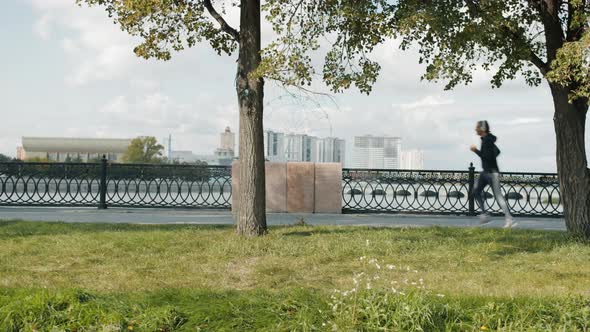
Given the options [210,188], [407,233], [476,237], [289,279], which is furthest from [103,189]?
[289,279]

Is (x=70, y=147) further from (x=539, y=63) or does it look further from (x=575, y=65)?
(x=575, y=65)

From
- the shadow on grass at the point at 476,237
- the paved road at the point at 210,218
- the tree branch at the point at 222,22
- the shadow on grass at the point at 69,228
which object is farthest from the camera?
the paved road at the point at 210,218

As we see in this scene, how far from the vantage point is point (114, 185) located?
16.7 meters

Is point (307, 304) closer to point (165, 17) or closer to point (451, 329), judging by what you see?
point (451, 329)

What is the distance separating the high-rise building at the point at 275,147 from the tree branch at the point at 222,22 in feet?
13.8

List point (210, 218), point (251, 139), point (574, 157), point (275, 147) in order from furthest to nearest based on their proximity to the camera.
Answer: point (275, 147) → point (210, 218) → point (574, 157) → point (251, 139)

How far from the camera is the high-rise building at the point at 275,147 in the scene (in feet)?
46.6

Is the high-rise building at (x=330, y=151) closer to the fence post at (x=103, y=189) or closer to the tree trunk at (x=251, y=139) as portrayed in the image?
the fence post at (x=103, y=189)

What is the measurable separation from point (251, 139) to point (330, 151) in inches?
297

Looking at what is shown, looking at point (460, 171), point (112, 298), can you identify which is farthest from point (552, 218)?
point (112, 298)

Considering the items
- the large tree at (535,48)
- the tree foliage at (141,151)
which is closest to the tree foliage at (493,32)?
the large tree at (535,48)

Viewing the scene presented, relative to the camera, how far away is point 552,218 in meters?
16.0

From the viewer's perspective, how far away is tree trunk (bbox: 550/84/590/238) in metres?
9.88

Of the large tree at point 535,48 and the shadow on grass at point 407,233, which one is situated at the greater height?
the large tree at point 535,48
